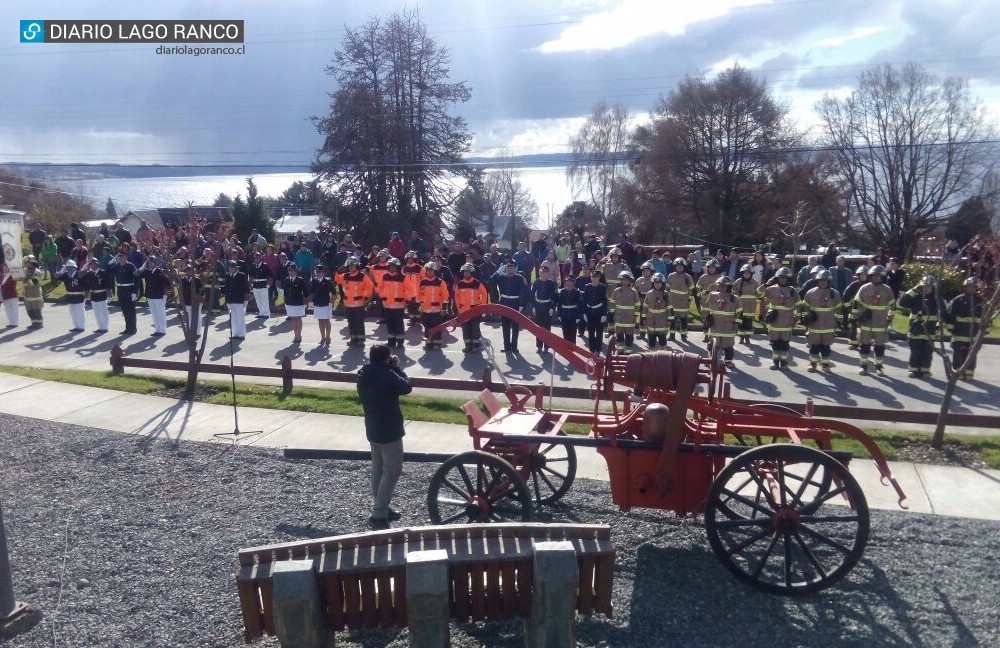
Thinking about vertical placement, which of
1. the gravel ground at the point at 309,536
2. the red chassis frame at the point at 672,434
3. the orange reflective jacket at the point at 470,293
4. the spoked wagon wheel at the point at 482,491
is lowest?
the gravel ground at the point at 309,536

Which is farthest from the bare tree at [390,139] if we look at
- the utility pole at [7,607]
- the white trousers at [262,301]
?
the utility pole at [7,607]

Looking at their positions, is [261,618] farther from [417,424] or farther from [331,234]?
[331,234]

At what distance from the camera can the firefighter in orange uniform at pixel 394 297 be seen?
15477 mm

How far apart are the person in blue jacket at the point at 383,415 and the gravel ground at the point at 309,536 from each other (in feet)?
1.27

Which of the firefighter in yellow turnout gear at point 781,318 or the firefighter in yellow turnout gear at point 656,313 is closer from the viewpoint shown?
the firefighter in yellow turnout gear at point 781,318

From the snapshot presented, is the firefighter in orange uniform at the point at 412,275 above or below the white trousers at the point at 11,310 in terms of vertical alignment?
above

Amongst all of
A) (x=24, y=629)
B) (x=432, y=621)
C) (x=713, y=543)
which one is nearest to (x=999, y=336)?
(x=713, y=543)

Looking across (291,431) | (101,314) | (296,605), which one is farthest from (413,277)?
(296,605)

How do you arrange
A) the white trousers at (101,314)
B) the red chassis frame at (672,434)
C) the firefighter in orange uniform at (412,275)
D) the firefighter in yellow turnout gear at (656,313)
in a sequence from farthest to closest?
the white trousers at (101,314)
the firefighter in orange uniform at (412,275)
the firefighter in yellow turnout gear at (656,313)
the red chassis frame at (672,434)

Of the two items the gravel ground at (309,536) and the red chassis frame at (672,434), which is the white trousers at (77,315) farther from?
the red chassis frame at (672,434)

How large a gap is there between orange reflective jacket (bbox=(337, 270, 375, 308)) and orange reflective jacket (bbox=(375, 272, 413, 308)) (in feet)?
1.04

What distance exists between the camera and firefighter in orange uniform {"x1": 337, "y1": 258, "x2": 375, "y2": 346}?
1566cm

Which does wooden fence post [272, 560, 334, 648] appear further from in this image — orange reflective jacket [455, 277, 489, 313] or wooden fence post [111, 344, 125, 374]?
orange reflective jacket [455, 277, 489, 313]

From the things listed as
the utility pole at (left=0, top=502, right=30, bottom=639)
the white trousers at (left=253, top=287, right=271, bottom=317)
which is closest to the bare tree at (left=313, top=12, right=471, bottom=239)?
the white trousers at (left=253, top=287, right=271, bottom=317)
